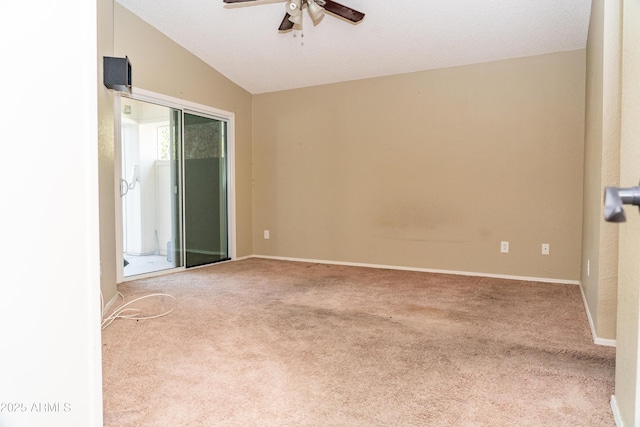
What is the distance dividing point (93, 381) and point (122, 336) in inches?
63.5

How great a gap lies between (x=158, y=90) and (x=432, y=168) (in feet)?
9.55

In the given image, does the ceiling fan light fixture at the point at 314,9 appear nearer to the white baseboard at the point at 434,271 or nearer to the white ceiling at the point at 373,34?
the white ceiling at the point at 373,34

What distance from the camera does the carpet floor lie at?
1471 millimetres

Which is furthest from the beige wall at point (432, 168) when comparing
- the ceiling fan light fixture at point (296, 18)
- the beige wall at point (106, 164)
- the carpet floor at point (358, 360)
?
the beige wall at point (106, 164)

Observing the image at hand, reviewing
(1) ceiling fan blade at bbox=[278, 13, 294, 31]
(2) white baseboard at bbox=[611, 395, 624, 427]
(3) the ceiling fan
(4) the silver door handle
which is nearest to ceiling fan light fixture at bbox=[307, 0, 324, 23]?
(3) the ceiling fan

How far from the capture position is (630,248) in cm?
122

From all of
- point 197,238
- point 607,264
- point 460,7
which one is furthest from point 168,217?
point 607,264

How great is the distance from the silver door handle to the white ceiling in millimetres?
2805

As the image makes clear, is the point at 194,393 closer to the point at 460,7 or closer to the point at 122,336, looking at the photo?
the point at 122,336

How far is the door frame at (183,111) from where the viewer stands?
3.44 metres

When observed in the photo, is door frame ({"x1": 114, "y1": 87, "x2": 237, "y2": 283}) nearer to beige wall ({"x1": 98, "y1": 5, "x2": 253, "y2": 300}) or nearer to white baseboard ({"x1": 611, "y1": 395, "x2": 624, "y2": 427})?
beige wall ({"x1": 98, "y1": 5, "x2": 253, "y2": 300})

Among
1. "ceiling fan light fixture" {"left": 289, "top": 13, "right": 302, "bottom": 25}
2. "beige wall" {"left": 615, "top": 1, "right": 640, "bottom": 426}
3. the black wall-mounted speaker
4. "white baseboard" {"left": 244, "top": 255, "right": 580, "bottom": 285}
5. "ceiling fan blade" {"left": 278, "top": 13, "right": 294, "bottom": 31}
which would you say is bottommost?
→ "white baseboard" {"left": 244, "top": 255, "right": 580, "bottom": 285}

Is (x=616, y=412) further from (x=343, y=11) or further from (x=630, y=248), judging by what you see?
(x=343, y=11)

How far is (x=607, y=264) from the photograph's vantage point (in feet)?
6.87
